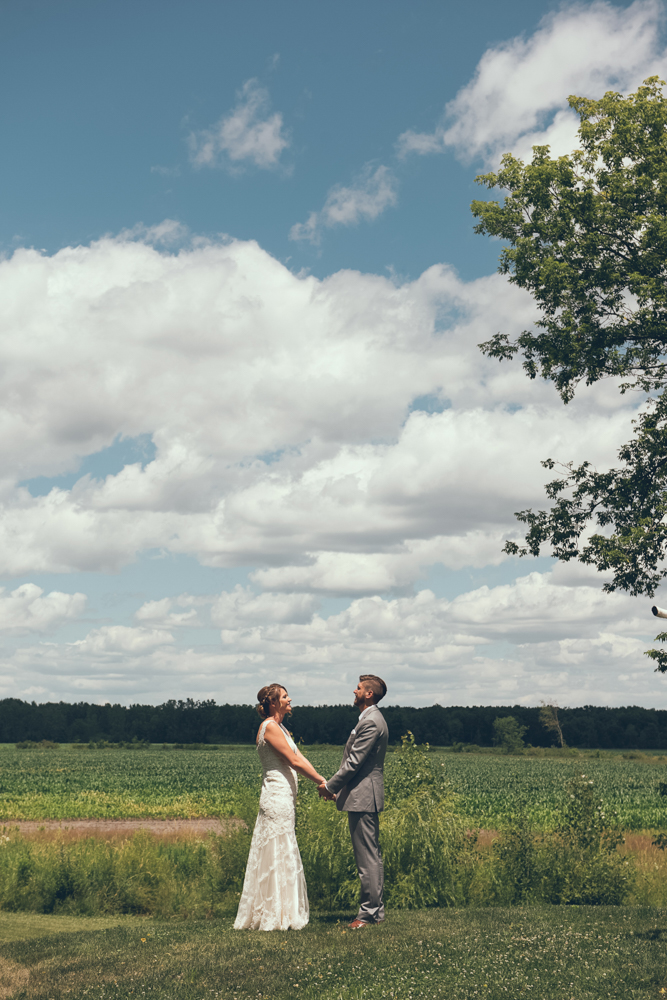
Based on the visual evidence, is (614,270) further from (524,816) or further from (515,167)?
(524,816)

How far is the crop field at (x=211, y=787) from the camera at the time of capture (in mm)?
31844

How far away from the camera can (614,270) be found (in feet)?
66.3

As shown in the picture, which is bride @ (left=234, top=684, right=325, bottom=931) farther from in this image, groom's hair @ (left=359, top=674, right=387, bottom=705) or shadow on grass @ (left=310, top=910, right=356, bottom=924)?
groom's hair @ (left=359, top=674, right=387, bottom=705)

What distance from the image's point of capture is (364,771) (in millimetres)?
8375

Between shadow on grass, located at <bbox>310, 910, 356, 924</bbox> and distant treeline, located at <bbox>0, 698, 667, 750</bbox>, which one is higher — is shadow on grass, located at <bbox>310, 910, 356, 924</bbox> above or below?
above

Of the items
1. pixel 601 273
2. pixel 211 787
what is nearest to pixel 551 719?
pixel 211 787

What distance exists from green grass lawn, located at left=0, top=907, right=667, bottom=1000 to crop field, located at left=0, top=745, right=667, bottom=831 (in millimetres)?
3486

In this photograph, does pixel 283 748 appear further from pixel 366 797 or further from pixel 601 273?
pixel 601 273

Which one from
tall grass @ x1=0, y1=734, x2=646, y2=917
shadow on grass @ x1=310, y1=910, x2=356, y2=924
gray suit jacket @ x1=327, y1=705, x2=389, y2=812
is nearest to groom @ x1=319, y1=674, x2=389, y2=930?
gray suit jacket @ x1=327, y1=705, x2=389, y2=812

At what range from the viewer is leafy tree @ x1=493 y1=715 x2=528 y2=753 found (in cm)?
8801

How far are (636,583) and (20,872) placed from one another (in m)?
13.8

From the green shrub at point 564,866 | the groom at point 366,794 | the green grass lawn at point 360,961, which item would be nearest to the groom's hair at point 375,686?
the groom at point 366,794

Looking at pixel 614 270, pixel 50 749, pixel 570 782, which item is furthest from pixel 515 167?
pixel 50 749

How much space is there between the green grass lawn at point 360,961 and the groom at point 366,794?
32 centimetres
